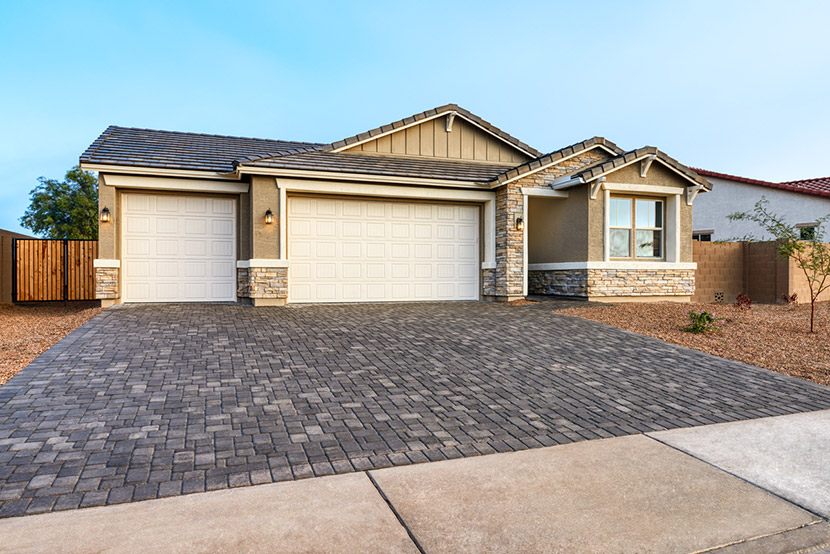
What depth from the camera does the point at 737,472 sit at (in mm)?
3598

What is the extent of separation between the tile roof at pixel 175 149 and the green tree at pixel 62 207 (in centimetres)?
3079

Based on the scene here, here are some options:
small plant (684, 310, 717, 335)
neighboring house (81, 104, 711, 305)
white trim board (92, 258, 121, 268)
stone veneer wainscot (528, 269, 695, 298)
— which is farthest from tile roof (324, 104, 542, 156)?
small plant (684, 310, 717, 335)

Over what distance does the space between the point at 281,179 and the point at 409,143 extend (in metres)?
4.18

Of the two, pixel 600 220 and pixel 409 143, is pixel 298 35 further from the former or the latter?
pixel 600 220

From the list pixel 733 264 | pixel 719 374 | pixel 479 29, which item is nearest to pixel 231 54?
pixel 479 29

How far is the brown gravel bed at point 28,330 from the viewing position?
6.57 meters

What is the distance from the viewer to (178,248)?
1252 cm

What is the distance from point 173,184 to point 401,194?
17.6 ft

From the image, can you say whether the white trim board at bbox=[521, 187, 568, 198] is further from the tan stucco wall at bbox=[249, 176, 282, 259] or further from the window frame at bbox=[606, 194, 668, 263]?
the tan stucco wall at bbox=[249, 176, 282, 259]

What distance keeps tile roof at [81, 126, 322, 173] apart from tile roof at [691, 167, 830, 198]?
53.0ft

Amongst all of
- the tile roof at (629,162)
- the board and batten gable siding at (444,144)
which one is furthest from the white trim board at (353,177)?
the tile roof at (629,162)

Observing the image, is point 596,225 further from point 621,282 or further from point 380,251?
point 380,251

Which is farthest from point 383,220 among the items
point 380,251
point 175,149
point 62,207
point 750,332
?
point 62,207

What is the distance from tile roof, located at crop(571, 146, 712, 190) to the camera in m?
12.8
